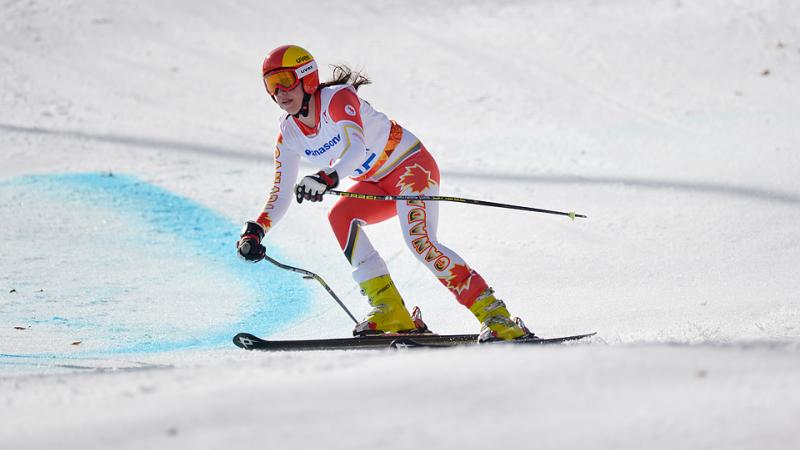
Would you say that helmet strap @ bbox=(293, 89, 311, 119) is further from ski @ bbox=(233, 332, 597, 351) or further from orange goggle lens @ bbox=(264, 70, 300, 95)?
ski @ bbox=(233, 332, 597, 351)

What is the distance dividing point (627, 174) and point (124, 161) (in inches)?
183

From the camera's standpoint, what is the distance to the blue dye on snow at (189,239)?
18.4ft

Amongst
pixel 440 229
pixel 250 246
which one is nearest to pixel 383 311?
pixel 250 246

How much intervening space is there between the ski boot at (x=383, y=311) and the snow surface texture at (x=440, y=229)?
62 cm

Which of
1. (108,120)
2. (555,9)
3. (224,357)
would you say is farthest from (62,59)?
(224,357)

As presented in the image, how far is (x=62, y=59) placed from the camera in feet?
37.6

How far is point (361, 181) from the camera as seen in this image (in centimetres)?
518

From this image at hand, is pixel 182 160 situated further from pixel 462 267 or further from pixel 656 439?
pixel 656 439

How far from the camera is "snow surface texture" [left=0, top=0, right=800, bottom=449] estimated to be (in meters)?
2.70

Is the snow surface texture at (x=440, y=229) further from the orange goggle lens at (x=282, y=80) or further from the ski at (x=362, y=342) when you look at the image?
the orange goggle lens at (x=282, y=80)

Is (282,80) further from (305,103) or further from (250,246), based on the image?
(250,246)

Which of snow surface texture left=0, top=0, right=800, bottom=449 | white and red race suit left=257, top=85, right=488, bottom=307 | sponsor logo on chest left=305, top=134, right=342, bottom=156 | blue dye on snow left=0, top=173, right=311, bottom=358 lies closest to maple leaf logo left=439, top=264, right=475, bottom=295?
white and red race suit left=257, top=85, right=488, bottom=307

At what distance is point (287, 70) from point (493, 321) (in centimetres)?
160

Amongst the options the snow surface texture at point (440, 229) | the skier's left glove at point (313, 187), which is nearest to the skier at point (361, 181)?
the skier's left glove at point (313, 187)
